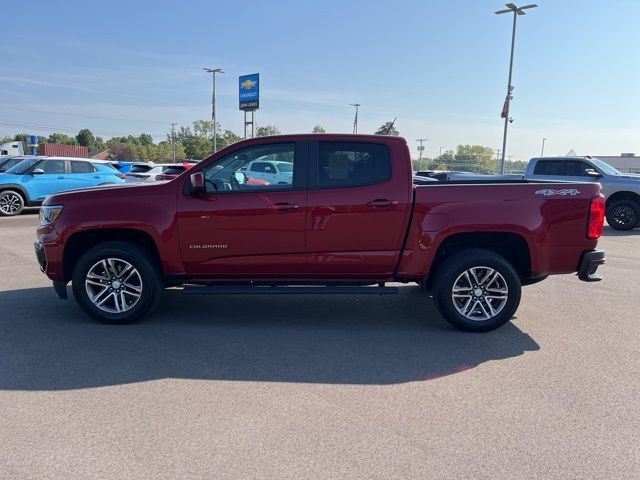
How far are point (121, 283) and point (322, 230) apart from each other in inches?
84.5

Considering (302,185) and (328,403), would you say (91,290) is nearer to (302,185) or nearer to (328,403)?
(302,185)

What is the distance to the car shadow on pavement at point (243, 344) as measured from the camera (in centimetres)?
416

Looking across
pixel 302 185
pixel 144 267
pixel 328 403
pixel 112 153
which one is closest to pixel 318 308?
pixel 302 185

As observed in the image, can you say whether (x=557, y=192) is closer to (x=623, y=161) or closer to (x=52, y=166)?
(x=52, y=166)

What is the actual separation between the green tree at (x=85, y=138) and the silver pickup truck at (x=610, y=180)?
127 m

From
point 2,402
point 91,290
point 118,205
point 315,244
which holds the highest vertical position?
point 118,205

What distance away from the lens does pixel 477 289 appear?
5203mm

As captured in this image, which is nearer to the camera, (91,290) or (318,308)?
(91,290)

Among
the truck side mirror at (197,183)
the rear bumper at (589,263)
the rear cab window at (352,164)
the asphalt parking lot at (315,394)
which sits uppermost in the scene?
the rear cab window at (352,164)

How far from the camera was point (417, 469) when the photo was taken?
2902mm

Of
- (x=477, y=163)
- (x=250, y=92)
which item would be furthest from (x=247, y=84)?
(x=477, y=163)

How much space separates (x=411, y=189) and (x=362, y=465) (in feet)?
9.53

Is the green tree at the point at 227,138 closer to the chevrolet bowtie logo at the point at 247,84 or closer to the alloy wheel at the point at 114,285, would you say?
the chevrolet bowtie logo at the point at 247,84

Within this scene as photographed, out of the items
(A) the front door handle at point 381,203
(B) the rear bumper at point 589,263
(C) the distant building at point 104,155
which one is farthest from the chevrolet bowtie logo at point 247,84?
(C) the distant building at point 104,155
